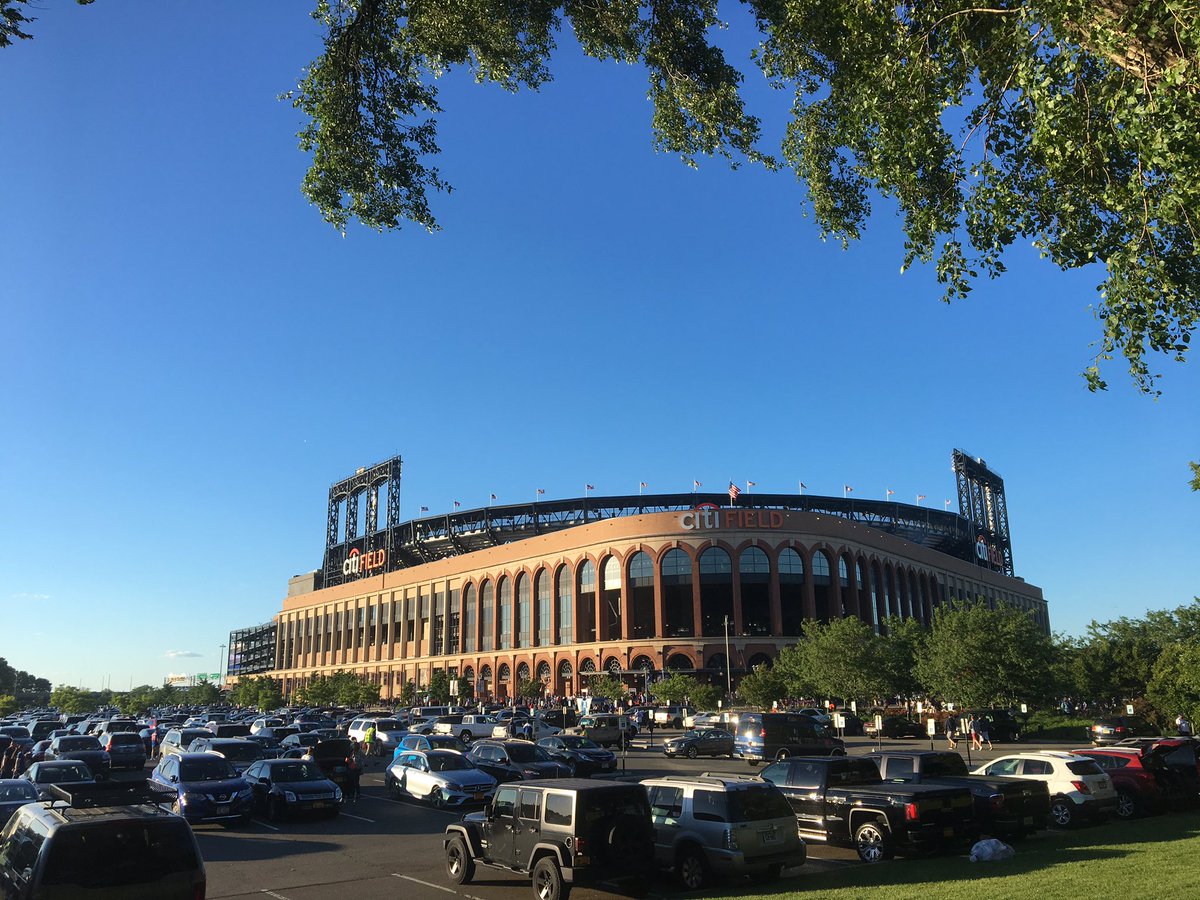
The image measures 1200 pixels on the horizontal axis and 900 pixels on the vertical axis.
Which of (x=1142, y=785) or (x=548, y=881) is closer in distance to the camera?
(x=548, y=881)

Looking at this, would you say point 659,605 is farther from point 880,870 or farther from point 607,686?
point 880,870

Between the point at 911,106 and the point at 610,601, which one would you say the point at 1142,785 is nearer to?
the point at 911,106

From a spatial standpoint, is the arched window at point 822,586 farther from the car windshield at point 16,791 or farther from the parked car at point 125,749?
the car windshield at point 16,791

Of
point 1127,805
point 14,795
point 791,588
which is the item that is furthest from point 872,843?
point 791,588

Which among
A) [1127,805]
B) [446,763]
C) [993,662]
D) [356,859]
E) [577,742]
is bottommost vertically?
[356,859]

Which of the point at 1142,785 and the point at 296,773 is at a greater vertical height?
the point at 296,773

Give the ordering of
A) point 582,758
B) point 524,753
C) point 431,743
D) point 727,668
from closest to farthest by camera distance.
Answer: point 524,753
point 582,758
point 431,743
point 727,668

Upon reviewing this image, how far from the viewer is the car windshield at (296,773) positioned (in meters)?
21.1

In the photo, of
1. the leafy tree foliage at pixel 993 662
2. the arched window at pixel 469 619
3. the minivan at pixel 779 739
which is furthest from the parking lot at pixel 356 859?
the arched window at pixel 469 619

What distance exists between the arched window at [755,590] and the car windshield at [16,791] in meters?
67.2

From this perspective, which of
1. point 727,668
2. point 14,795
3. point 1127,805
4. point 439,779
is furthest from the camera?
point 727,668

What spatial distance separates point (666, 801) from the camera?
13.9m

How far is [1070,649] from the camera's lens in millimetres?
58250

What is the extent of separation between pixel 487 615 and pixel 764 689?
45.1 m
